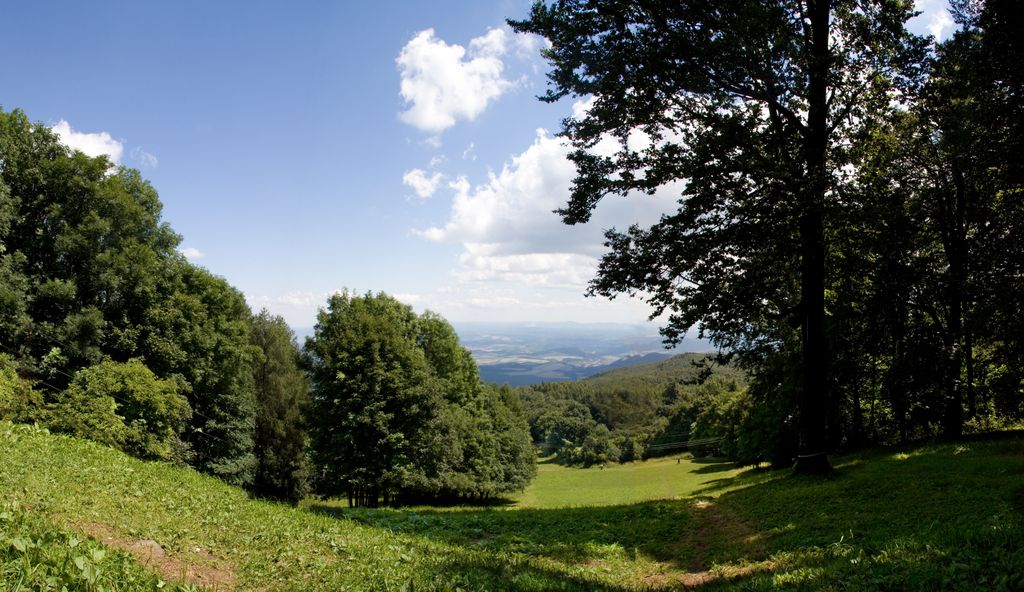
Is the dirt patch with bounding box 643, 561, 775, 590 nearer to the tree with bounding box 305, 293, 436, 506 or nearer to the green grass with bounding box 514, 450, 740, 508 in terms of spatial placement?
the tree with bounding box 305, 293, 436, 506

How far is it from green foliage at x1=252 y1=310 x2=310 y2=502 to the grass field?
25.5m

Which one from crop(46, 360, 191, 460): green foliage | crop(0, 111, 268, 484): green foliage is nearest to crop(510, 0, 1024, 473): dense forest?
crop(46, 360, 191, 460): green foliage

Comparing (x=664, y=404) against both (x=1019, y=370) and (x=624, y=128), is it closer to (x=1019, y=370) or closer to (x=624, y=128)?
(x=1019, y=370)

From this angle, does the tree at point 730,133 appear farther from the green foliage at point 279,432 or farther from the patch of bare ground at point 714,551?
the green foliage at point 279,432

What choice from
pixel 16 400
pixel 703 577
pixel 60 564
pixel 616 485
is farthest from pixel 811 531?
pixel 616 485

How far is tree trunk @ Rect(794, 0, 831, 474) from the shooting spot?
1212cm

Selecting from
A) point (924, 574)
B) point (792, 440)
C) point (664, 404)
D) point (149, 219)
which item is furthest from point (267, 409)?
point (664, 404)

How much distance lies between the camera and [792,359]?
23.9 meters

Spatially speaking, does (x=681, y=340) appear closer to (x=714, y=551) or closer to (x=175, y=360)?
(x=714, y=551)

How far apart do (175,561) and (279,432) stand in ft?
115

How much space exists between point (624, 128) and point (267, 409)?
35529 millimetres

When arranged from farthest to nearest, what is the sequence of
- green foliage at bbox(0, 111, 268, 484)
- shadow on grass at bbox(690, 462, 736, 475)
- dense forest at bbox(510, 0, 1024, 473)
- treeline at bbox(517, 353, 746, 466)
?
treeline at bbox(517, 353, 746, 466)
shadow on grass at bbox(690, 462, 736, 475)
green foliage at bbox(0, 111, 268, 484)
dense forest at bbox(510, 0, 1024, 473)

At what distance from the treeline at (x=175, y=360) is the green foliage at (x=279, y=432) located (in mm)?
111

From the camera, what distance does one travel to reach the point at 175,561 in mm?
6012
